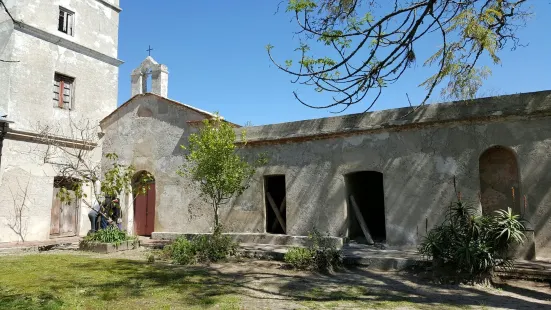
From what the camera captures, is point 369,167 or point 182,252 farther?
point 369,167

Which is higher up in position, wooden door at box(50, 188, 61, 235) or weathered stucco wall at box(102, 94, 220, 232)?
weathered stucco wall at box(102, 94, 220, 232)

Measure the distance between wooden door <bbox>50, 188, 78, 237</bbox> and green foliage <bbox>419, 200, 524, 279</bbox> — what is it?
1210cm

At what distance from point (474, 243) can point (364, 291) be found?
7.61 feet

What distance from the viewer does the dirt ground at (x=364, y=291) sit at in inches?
217

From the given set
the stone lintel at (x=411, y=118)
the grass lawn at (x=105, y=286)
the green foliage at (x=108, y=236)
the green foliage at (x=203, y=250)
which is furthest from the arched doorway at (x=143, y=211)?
the grass lawn at (x=105, y=286)

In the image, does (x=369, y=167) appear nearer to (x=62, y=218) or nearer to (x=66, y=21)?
(x=62, y=218)

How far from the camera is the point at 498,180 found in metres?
9.02

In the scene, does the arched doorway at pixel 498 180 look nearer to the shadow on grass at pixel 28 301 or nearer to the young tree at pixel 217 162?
the young tree at pixel 217 162

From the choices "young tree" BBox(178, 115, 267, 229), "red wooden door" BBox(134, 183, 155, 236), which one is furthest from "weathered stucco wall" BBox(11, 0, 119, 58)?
"young tree" BBox(178, 115, 267, 229)

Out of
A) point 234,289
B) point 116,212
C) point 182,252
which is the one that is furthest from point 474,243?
point 116,212

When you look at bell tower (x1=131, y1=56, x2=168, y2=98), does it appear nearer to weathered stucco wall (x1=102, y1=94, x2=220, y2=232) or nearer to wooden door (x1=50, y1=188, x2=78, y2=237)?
weathered stucco wall (x1=102, y1=94, x2=220, y2=232)

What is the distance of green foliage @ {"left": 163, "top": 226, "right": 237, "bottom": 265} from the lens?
9.04 metres

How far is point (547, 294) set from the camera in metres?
6.30

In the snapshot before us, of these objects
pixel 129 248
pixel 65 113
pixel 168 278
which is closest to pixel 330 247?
pixel 168 278
